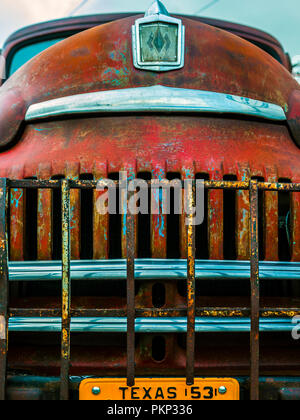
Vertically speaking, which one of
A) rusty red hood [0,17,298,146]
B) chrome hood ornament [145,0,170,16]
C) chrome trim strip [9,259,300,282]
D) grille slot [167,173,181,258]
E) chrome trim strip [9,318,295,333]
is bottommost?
chrome trim strip [9,318,295,333]

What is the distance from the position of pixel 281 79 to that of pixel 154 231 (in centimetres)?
100

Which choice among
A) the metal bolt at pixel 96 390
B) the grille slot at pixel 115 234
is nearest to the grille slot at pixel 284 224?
the grille slot at pixel 115 234

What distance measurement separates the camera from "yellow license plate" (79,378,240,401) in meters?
1.44

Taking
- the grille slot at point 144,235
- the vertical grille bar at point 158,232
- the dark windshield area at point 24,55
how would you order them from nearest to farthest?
the vertical grille bar at point 158,232, the grille slot at point 144,235, the dark windshield area at point 24,55

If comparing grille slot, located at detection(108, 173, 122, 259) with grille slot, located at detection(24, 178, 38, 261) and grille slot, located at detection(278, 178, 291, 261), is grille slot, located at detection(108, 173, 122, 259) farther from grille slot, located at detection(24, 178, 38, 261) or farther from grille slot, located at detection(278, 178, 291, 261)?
grille slot, located at detection(278, 178, 291, 261)

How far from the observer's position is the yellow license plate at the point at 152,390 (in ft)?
4.72

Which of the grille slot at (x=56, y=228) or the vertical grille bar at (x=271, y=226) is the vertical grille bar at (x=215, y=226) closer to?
the vertical grille bar at (x=271, y=226)

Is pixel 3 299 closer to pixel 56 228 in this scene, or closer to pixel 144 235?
pixel 56 228

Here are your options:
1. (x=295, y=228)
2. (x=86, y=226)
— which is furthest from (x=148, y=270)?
(x=295, y=228)

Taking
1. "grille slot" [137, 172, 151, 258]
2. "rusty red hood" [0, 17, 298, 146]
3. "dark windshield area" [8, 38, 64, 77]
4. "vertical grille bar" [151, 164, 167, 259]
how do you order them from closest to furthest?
"vertical grille bar" [151, 164, 167, 259], "grille slot" [137, 172, 151, 258], "rusty red hood" [0, 17, 298, 146], "dark windshield area" [8, 38, 64, 77]

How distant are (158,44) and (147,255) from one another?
2.84 feet

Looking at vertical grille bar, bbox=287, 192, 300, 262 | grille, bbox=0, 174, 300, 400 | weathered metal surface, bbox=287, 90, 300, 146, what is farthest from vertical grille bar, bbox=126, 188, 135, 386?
weathered metal surface, bbox=287, 90, 300, 146

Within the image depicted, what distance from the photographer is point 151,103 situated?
1684 mm

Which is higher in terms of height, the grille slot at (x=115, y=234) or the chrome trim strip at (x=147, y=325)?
the grille slot at (x=115, y=234)
